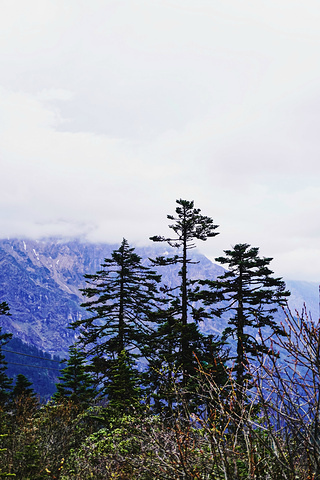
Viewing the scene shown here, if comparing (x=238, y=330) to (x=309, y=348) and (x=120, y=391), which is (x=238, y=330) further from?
(x=309, y=348)

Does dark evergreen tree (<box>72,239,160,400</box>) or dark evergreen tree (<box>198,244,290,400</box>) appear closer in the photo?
dark evergreen tree (<box>198,244,290,400</box>)

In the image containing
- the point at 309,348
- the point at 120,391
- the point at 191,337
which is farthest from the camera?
the point at 191,337

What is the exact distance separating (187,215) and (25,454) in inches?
577

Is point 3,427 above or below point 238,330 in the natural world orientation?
below

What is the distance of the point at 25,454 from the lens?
9.98 meters

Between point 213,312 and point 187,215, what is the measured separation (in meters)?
6.38

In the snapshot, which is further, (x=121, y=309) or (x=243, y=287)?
(x=121, y=309)

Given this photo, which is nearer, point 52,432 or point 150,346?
point 52,432

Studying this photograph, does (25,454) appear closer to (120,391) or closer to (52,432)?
(52,432)

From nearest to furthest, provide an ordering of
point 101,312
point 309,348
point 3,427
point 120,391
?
1. point 309,348
2. point 120,391
3. point 3,427
4. point 101,312

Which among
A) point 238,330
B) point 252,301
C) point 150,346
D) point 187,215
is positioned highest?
point 187,215

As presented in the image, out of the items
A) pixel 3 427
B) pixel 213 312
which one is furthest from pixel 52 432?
pixel 213 312

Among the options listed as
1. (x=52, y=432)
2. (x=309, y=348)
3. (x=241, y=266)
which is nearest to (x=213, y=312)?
(x=241, y=266)

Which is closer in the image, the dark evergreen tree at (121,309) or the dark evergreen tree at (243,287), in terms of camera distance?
the dark evergreen tree at (243,287)
